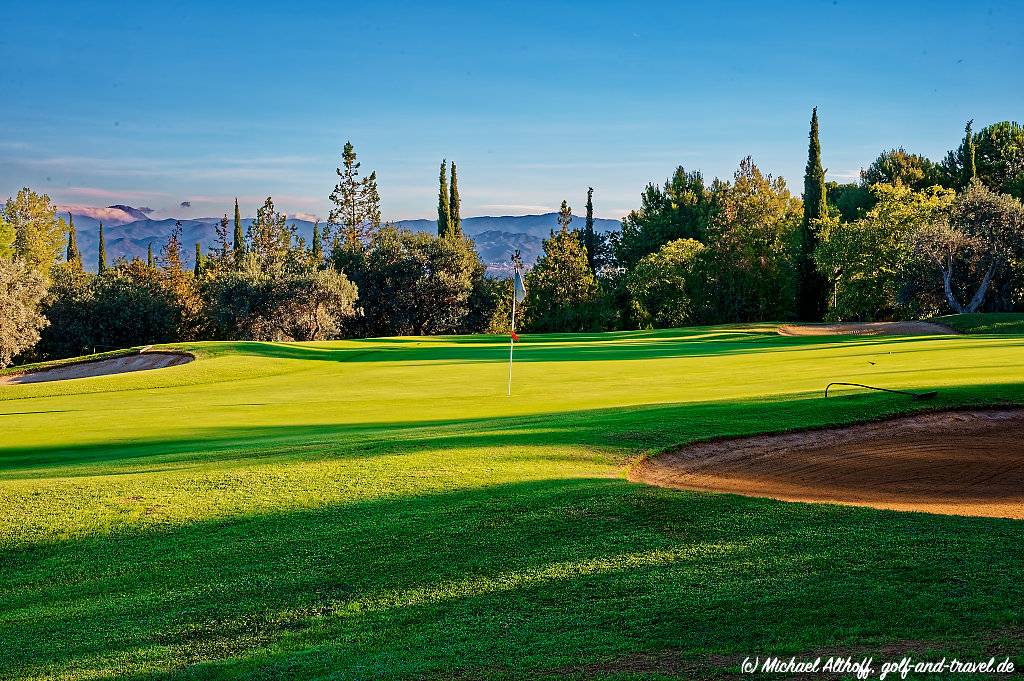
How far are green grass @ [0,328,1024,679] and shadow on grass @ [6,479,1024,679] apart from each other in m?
0.02

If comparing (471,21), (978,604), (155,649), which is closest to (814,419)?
(978,604)

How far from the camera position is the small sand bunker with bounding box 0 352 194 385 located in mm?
33375

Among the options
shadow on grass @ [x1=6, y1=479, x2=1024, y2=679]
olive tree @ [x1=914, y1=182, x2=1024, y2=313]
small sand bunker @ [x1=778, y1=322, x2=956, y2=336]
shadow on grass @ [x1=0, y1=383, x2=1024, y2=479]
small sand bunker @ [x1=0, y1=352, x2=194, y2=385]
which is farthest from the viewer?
olive tree @ [x1=914, y1=182, x2=1024, y2=313]

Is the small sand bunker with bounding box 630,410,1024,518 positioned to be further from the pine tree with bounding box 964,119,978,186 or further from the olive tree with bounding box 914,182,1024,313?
the pine tree with bounding box 964,119,978,186

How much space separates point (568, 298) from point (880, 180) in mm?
35332

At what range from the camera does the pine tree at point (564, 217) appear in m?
85.0

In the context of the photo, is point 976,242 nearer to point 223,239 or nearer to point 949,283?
point 949,283

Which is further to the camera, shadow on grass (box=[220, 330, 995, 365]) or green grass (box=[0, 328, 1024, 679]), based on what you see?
shadow on grass (box=[220, 330, 995, 365])

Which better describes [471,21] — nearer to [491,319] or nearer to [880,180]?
[491,319]

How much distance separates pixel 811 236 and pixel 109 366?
53342mm

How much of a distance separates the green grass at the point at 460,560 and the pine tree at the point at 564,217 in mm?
71460

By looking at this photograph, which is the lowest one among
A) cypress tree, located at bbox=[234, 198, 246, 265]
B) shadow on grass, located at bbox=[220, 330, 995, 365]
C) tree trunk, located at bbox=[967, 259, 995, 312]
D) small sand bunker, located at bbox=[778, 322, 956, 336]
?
shadow on grass, located at bbox=[220, 330, 995, 365]

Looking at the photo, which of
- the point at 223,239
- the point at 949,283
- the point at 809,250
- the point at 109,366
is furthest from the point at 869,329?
the point at 223,239

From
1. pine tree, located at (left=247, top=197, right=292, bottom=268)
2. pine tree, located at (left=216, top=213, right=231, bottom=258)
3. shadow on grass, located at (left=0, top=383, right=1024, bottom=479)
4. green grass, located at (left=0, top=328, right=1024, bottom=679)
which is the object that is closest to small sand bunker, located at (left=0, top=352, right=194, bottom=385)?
shadow on grass, located at (left=0, top=383, right=1024, bottom=479)
